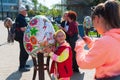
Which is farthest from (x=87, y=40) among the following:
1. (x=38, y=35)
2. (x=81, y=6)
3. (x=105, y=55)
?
(x=81, y=6)

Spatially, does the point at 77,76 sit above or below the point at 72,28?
Answer: below

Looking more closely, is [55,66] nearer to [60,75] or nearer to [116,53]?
[60,75]

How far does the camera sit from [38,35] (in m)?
6.54

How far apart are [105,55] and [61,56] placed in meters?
3.57

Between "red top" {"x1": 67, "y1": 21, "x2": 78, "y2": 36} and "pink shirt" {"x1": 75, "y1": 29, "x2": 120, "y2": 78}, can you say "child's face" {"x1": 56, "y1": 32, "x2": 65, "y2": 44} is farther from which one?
"pink shirt" {"x1": 75, "y1": 29, "x2": 120, "y2": 78}

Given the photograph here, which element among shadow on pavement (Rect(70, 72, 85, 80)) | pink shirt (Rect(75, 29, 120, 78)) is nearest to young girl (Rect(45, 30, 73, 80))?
shadow on pavement (Rect(70, 72, 85, 80))

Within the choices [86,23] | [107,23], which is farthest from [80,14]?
[107,23]

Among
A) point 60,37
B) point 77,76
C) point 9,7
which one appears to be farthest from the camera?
point 9,7

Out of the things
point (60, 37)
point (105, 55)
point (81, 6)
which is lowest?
point (81, 6)

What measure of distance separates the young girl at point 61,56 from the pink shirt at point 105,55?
11.3ft

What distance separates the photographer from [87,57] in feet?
9.37

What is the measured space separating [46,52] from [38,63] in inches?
36.4

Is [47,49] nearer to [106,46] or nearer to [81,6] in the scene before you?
[106,46]

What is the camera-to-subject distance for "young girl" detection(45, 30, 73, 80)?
6328 millimetres
